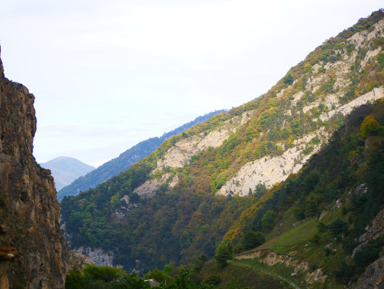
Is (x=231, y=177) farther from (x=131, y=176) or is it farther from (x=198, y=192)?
(x=131, y=176)

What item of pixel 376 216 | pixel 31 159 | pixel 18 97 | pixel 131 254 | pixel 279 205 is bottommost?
pixel 131 254

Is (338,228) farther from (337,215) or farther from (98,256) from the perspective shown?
(98,256)

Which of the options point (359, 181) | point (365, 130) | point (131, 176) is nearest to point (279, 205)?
point (365, 130)

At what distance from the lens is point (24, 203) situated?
87.1 feet

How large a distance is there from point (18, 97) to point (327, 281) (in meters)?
31.4

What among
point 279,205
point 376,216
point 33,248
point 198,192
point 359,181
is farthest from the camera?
point 198,192

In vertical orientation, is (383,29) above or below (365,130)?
above

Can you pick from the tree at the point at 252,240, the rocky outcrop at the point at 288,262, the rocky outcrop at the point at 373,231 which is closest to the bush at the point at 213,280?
the rocky outcrop at the point at 288,262

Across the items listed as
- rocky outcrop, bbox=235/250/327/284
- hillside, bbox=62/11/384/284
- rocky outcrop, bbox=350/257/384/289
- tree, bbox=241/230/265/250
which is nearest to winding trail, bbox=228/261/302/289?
rocky outcrop, bbox=235/250/327/284

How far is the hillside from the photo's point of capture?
123 metres

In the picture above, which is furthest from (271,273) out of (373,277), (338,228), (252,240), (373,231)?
(373,277)

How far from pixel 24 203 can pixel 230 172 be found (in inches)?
4990

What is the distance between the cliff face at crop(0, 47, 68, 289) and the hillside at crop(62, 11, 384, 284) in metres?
63.2

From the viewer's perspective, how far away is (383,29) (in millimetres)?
132750
